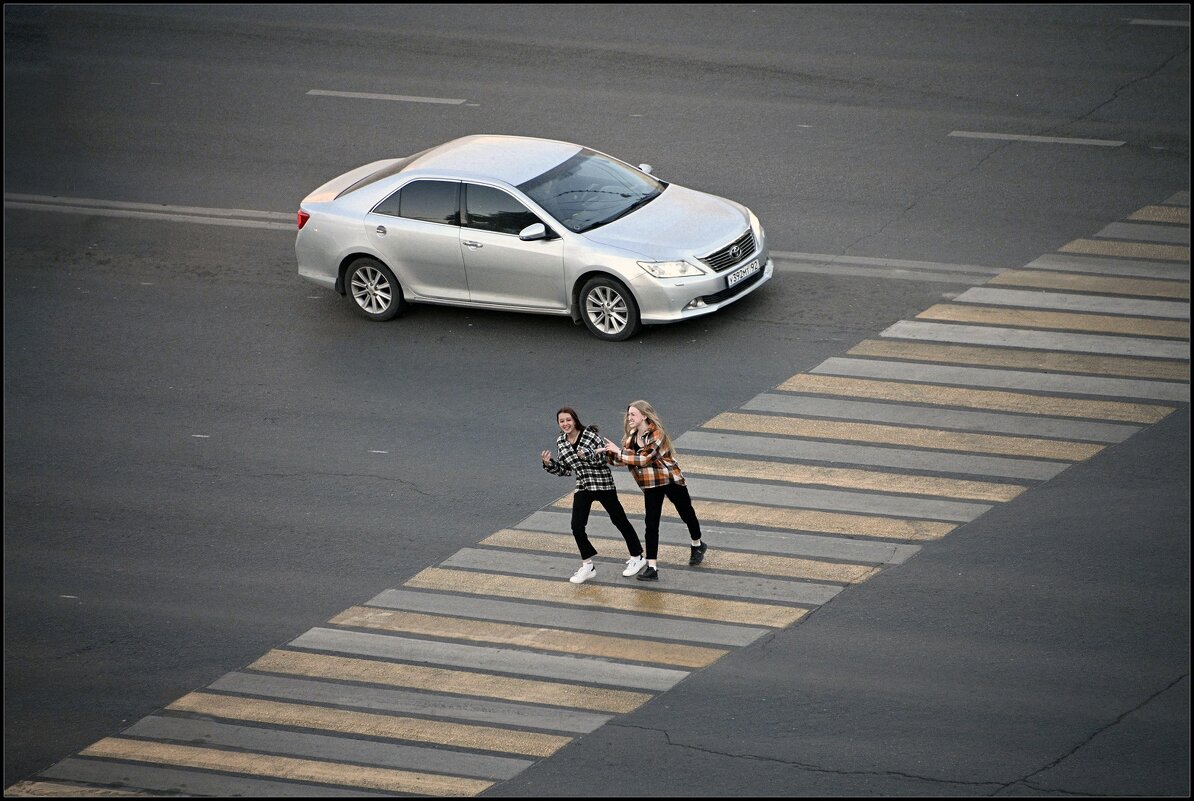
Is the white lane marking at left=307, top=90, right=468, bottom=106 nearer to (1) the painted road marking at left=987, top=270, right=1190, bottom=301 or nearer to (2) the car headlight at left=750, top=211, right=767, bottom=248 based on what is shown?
(2) the car headlight at left=750, top=211, right=767, bottom=248

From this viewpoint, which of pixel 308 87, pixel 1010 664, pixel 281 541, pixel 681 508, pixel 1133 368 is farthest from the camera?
pixel 308 87

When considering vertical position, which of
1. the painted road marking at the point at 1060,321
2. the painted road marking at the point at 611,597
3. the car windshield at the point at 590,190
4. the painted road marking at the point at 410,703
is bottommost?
the painted road marking at the point at 410,703

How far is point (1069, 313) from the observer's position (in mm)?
15664

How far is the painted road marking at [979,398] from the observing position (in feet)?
45.6

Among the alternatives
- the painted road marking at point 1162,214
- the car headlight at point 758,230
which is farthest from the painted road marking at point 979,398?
the painted road marking at point 1162,214

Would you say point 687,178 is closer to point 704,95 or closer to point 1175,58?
point 704,95

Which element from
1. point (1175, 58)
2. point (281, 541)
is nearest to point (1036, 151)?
point (1175, 58)

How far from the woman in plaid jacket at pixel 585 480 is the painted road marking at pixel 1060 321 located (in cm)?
514

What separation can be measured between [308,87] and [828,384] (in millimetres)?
11388

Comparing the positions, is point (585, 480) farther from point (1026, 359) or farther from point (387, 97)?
point (387, 97)

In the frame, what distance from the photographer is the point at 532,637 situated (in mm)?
11461

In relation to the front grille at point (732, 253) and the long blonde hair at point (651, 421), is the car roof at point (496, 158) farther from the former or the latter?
the long blonde hair at point (651, 421)

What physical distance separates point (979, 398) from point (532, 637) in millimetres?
5231

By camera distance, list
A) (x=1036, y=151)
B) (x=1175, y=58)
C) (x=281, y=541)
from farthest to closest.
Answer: (x=1175, y=58), (x=1036, y=151), (x=281, y=541)
